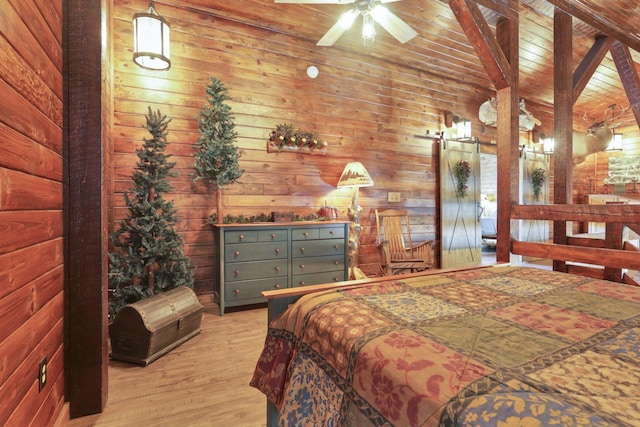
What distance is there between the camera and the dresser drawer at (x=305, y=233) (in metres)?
3.40

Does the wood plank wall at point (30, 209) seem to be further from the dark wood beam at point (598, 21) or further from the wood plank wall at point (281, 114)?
the dark wood beam at point (598, 21)

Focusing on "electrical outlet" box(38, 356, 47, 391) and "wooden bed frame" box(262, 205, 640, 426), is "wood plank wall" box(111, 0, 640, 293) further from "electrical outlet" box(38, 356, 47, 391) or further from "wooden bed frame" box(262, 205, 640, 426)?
"wooden bed frame" box(262, 205, 640, 426)

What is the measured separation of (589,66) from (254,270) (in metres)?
3.90

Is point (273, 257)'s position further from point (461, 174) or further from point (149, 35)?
point (461, 174)

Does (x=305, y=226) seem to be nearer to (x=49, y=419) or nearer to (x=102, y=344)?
(x=102, y=344)

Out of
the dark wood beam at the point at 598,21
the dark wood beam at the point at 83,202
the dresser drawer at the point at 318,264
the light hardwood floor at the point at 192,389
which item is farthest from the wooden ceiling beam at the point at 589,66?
the dark wood beam at the point at 83,202

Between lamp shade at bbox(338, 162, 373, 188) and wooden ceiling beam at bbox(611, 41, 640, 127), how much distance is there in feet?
9.67

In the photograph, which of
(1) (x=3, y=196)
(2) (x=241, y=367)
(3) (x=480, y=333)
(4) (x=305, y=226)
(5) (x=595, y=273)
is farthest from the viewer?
(4) (x=305, y=226)

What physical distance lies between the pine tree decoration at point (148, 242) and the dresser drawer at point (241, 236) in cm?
45

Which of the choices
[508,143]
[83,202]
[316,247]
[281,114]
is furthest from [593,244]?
[83,202]

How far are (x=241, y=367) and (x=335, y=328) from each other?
150 cm

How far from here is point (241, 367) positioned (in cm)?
213

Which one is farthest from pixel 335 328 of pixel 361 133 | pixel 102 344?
pixel 361 133

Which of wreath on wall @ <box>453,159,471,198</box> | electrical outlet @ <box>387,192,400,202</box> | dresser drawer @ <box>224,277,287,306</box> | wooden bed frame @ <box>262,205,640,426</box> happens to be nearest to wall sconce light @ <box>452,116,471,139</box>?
wreath on wall @ <box>453,159,471,198</box>
